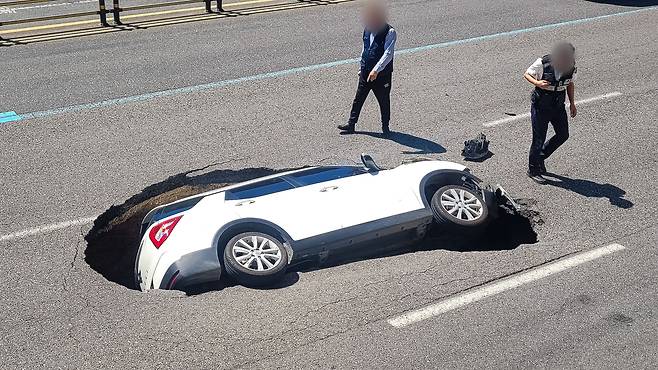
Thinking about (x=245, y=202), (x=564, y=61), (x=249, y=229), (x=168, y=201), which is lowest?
(x=168, y=201)

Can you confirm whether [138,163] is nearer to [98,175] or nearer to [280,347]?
[98,175]

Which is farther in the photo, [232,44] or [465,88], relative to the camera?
[232,44]

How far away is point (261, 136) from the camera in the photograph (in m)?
11.2

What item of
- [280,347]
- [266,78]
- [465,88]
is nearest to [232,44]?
[266,78]

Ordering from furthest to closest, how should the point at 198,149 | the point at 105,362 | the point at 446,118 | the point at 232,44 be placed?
the point at 232,44 → the point at 446,118 → the point at 198,149 → the point at 105,362

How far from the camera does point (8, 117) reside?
1177 cm

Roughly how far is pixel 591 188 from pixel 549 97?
117 cm

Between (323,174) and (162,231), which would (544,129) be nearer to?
(323,174)

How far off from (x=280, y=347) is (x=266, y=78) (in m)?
7.83

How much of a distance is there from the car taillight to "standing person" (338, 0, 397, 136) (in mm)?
4141

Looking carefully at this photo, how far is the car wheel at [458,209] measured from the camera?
8.20 m

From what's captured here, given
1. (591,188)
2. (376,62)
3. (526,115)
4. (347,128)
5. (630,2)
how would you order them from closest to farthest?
1. (591,188)
2. (376,62)
3. (347,128)
4. (526,115)
5. (630,2)

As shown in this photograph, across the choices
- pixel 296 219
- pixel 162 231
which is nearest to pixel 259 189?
pixel 296 219

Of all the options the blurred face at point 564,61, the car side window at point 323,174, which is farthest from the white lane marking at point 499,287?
the blurred face at point 564,61
